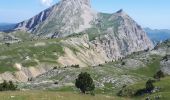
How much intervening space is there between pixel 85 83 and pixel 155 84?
96.6 ft

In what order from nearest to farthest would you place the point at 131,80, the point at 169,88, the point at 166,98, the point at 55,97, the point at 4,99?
the point at 4,99 < the point at 55,97 < the point at 166,98 < the point at 169,88 < the point at 131,80

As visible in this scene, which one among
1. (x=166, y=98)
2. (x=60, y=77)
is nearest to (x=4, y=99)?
(x=166, y=98)

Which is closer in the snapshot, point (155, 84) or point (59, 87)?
point (155, 84)

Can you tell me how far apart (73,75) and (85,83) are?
373ft

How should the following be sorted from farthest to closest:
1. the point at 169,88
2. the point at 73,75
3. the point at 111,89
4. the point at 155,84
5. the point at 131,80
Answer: the point at 73,75, the point at 131,80, the point at 111,89, the point at 155,84, the point at 169,88

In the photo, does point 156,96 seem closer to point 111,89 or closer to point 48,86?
point 111,89

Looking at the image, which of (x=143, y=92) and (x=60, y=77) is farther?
Answer: (x=60, y=77)

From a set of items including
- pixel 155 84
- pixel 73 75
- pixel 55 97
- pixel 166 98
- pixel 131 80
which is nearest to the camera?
pixel 55 97

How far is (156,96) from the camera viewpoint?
234ft

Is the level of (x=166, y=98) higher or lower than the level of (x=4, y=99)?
lower

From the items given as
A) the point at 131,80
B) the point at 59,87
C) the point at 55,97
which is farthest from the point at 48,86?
the point at 55,97

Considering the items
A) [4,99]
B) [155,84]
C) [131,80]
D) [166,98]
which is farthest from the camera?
[131,80]

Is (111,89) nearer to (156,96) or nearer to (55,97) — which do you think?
(156,96)

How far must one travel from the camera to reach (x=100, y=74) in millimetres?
187375
